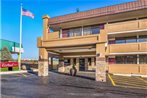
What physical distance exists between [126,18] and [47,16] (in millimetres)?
11180

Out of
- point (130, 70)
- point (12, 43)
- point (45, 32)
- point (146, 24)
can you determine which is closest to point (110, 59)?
point (130, 70)

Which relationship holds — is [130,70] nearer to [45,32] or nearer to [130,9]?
[130,9]

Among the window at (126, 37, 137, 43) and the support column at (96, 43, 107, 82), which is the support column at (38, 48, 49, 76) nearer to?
the support column at (96, 43, 107, 82)

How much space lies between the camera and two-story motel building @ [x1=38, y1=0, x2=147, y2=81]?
19.4 m

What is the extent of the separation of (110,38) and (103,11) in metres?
4.26

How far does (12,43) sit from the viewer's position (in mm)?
39906

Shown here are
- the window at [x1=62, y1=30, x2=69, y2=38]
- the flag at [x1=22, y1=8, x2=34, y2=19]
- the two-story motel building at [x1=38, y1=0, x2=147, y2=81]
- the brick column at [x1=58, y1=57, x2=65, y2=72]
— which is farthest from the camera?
the flag at [x1=22, y1=8, x2=34, y2=19]

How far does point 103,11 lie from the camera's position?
23578 mm

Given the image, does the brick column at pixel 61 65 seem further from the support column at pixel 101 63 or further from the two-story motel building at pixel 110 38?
the support column at pixel 101 63

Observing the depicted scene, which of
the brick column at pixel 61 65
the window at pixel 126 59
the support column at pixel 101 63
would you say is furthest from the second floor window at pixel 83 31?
the support column at pixel 101 63

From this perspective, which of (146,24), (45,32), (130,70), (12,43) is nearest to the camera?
(146,24)

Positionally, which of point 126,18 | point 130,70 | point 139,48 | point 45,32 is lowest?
point 130,70

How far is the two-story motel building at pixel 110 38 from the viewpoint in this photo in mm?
19422

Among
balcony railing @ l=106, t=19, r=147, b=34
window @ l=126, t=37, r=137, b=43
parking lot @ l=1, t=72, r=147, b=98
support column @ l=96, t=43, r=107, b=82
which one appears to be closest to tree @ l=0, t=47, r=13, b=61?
parking lot @ l=1, t=72, r=147, b=98
